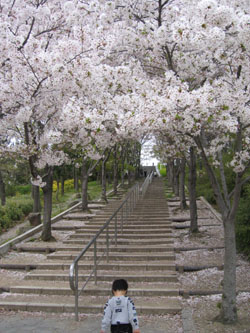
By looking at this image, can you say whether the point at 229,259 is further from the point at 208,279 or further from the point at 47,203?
the point at 47,203

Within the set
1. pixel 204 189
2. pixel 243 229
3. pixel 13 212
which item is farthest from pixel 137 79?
pixel 204 189

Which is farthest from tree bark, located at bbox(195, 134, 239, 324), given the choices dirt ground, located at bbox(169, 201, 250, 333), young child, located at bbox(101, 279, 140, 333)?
young child, located at bbox(101, 279, 140, 333)

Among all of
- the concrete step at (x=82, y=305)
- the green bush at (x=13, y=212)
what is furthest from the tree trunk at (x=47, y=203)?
the concrete step at (x=82, y=305)

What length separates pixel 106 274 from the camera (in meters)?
7.57

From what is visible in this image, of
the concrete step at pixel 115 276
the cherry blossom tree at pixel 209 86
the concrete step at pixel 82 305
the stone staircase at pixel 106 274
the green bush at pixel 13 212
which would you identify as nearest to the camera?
the cherry blossom tree at pixel 209 86

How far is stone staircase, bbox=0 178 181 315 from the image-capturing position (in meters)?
6.25

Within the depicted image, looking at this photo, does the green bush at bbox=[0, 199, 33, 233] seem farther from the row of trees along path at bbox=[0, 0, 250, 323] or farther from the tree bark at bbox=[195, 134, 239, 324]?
the tree bark at bbox=[195, 134, 239, 324]

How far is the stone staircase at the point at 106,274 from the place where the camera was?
6.25 m

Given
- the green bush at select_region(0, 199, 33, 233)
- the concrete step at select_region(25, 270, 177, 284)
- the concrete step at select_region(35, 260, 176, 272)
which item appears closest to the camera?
the concrete step at select_region(25, 270, 177, 284)

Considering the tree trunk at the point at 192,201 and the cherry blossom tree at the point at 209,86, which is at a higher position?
the cherry blossom tree at the point at 209,86

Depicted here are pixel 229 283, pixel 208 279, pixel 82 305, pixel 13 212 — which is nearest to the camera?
pixel 229 283

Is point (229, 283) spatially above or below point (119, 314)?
below

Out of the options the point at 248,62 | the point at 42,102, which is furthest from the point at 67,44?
the point at 248,62

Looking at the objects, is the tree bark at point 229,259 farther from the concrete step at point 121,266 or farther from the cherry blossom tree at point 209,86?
the concrete step at point 121,266
